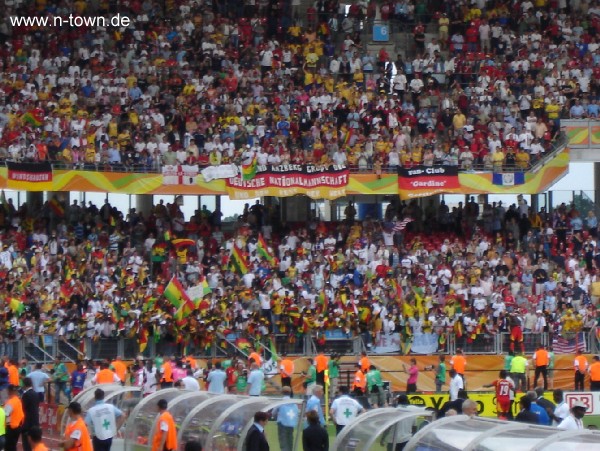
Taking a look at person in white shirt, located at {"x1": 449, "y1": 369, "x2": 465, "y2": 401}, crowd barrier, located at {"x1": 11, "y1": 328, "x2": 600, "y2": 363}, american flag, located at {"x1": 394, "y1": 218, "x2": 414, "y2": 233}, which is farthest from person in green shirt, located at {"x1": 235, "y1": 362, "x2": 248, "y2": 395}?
american flag, located at {"x1": 394, "y1": 218, "x2": 414, "y2": 233}

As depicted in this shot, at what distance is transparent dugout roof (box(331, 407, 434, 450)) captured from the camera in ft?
57.2

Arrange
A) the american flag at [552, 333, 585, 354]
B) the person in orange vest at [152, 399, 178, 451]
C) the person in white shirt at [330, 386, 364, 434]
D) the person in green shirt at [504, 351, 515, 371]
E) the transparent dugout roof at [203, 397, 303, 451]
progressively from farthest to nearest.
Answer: the american flag at [552, 333, 585, 354], the person in green shirt at [504, 351, 515, 371], the person in white shirt at [330, 386, 364, 434], the person in orange vest at [152, 399, 178, 451], the transparent dugout roof at [203, 397, 303, 451]

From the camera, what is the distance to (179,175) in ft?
123

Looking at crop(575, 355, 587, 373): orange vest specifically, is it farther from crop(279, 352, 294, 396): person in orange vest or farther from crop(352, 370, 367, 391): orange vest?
crop(279, 352, 294, 396): person in orange vest

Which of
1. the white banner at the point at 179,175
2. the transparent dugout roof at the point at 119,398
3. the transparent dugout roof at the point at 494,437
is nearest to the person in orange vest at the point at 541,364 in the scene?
the white banner at the point at 179,175

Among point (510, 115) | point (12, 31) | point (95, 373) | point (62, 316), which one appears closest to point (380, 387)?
point (95, 373)

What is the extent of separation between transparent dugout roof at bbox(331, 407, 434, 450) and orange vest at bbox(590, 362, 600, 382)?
1305cm

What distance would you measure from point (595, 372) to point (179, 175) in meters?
13.0

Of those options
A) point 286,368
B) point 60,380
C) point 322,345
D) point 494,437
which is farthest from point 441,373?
point 494,437

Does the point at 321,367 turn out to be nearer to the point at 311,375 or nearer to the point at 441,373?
the point at 311,375

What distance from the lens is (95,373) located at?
2830 cm

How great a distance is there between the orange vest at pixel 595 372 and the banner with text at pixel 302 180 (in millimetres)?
10252

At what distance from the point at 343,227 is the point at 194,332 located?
24.0ft

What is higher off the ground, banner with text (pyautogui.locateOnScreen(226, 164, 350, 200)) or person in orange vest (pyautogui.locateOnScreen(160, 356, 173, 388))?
banner with text (pyautogui.locateOnScreen(226, 164, 350, 200))
